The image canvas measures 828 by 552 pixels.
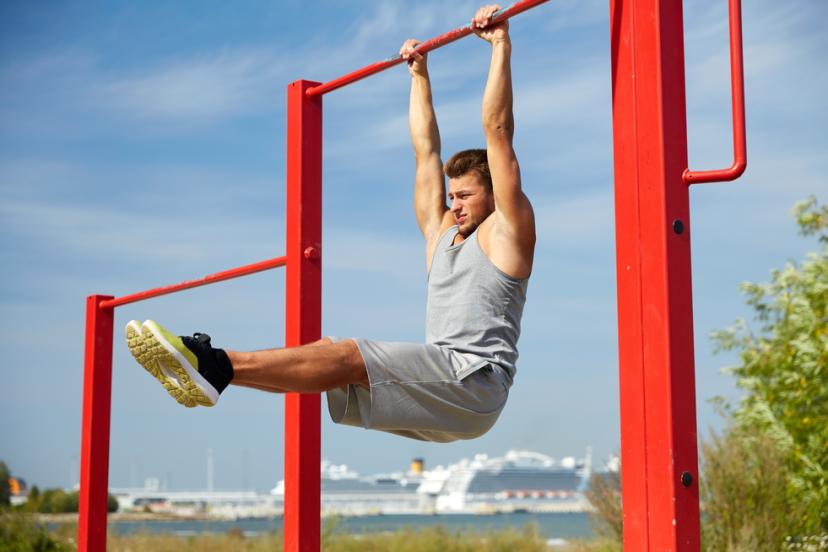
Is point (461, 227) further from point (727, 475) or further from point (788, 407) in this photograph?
point (788, 407)

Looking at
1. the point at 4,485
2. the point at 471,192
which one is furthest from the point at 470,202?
the point at 4,485

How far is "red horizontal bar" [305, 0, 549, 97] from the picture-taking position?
3.22 meters

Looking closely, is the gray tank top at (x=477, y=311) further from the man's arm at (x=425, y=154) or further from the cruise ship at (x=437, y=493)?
the cruise ship at (x=437, y=493)

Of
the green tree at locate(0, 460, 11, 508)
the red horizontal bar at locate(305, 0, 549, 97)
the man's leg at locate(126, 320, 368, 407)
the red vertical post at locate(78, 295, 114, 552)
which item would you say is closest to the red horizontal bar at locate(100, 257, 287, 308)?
the red vertical post at locate(78, 295, 114, 552)

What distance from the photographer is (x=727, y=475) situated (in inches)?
334

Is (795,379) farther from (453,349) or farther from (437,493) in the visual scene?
(437,493)

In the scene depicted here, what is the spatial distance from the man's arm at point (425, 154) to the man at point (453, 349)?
30cm

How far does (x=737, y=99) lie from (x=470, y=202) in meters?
1.15

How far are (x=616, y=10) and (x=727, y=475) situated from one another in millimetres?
6272

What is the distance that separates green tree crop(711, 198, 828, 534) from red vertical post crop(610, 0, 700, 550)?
618 centimetres

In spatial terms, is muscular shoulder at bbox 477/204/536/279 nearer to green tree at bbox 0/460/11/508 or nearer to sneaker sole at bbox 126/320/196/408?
sneaker sole at bbox 126/320/196/408

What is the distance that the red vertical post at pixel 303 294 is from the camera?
12.6 ft

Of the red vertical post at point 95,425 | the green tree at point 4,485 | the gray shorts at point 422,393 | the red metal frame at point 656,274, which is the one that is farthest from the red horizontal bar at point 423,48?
the green tree at point 4,485

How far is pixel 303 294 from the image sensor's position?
3.92m
